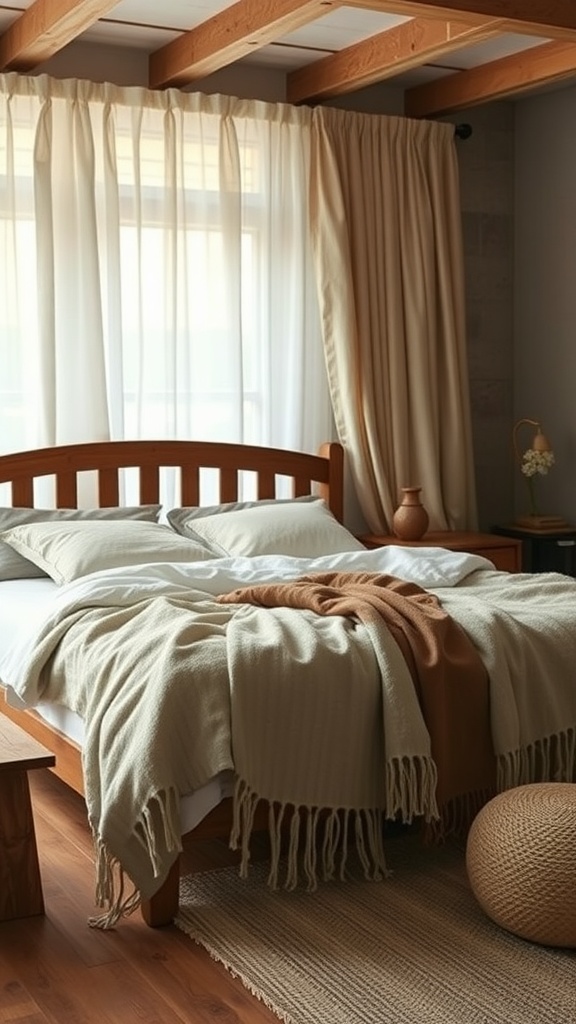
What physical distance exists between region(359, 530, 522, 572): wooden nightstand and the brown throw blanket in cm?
175

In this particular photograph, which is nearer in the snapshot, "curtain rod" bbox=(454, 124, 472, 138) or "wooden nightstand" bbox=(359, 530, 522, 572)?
"wooden nightstand" bbox=(359, 530, 522, 572)

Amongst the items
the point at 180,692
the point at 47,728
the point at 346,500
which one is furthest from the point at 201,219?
the point at 180,692

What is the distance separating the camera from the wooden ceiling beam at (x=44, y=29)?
3969mm

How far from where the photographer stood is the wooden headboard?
4.84 metres

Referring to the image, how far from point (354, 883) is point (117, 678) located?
0.74 meters

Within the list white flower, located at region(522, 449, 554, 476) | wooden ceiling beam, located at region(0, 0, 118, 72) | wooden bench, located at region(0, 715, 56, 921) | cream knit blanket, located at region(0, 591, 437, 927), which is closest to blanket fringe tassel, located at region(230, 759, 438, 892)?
cream knit blanket, located at region(0, 591, 437, 927)

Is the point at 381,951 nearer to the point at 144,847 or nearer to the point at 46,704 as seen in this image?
the point at 144,847

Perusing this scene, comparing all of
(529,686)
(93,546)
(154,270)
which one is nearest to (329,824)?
(529,686)

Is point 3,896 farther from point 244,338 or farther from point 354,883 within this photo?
point 244,338

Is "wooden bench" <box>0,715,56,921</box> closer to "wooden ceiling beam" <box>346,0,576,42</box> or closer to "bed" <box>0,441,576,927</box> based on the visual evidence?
"bed" <box>0,441,576,927</box>

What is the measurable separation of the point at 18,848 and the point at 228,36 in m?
2.78

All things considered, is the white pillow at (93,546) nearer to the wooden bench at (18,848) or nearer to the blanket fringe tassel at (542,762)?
the wooden bench at (18,848)

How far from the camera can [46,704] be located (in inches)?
140

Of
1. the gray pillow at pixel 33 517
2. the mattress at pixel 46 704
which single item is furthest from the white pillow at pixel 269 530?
the mattress at pixel 46 704
